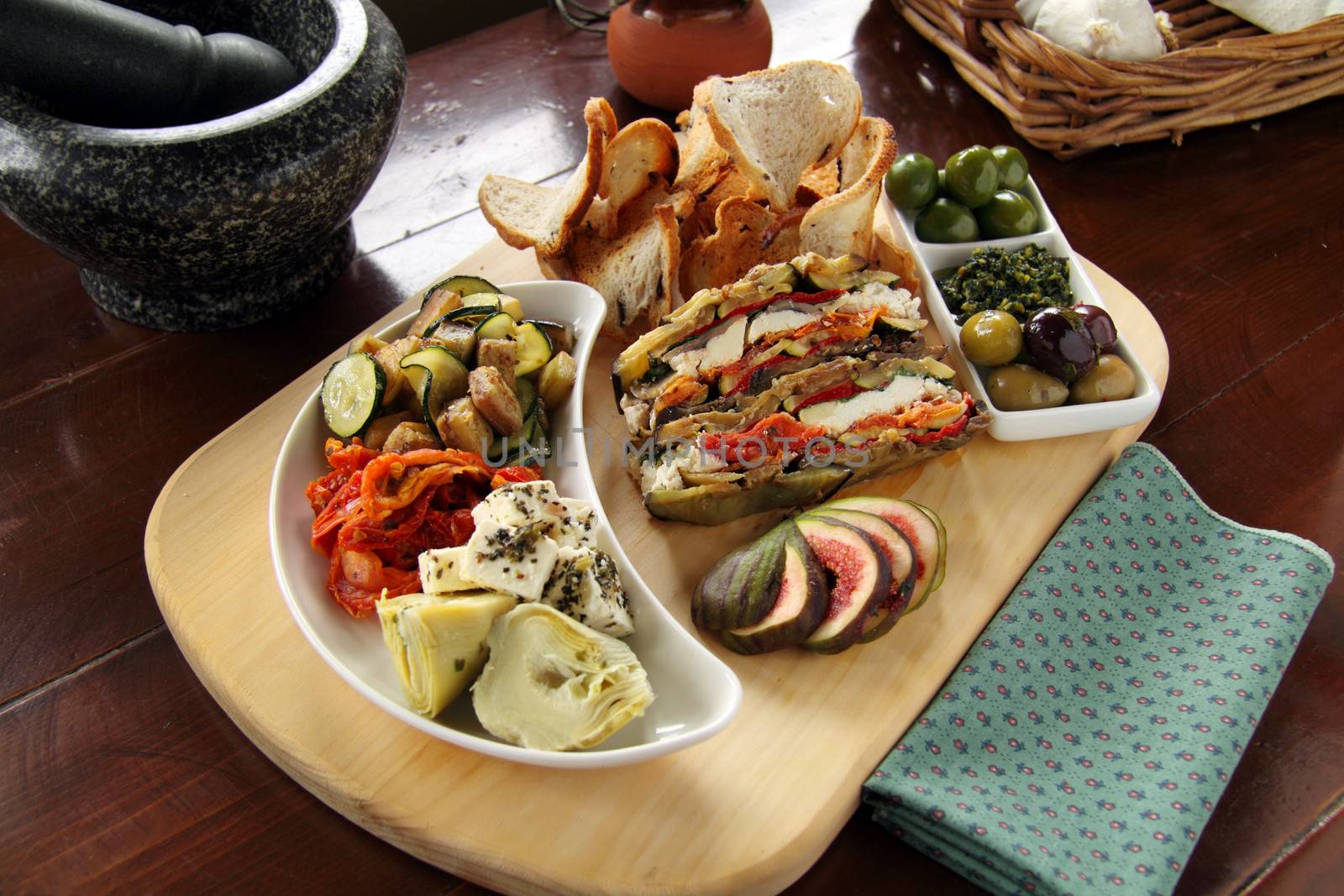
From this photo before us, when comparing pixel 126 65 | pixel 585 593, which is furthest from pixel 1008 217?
pixel 126 65

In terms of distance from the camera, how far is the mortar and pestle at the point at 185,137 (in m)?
2.18

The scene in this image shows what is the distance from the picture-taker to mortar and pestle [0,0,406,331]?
2.18m

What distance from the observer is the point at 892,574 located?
1.99 meters

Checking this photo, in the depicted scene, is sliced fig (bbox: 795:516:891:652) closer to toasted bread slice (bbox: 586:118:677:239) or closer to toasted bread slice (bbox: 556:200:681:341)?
toasted bread slice (bbox: 556:200:681:341)

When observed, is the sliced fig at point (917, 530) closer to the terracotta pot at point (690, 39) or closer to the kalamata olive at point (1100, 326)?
the kalamata olive at point (1100, 326)

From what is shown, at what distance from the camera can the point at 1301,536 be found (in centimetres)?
232

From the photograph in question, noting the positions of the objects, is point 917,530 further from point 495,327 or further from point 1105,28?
point 1105,28

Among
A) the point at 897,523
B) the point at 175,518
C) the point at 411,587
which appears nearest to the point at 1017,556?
the point at 897,523

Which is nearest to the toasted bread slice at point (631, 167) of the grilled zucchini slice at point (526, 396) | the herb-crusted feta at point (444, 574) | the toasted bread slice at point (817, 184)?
the toasted bread slice at point (817, 184)

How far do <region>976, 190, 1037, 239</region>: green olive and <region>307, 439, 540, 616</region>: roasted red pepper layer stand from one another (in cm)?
150

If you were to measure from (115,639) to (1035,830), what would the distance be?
1806 millimetres

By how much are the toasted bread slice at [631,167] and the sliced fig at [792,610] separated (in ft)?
3.84

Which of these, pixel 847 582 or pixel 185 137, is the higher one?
pixel 185 137

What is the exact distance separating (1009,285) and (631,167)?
3.33 ft
